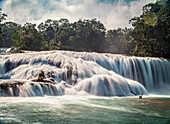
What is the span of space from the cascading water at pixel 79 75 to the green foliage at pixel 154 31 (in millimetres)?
4962

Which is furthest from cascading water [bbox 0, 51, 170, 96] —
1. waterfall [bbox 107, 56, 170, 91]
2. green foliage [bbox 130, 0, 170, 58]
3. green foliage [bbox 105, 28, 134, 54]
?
green foliage [bbox 105, 28, 134, 54]

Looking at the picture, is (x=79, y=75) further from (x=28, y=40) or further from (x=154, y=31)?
(x=28, y=40)

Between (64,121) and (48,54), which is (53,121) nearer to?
(64,121)

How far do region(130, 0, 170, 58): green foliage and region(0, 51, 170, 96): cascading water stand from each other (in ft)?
16.3

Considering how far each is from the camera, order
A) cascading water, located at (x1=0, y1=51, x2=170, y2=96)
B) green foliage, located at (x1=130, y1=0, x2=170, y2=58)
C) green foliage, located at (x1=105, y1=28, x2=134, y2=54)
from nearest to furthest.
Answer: cascading water, located at (x1=0, y1=51, x2=170, y2=96), green foliage, located at (x1=130, y1=0, x2=170, y2=58), green foliage, located at (x1=105, y1=28, x2=134, y2=54)

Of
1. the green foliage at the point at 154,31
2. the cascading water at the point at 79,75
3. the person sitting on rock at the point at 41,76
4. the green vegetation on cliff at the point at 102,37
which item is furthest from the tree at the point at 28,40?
the person sitting on rock at the point at 41,76

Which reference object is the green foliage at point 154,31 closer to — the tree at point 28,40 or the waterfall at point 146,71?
the waterfall at point 146,71

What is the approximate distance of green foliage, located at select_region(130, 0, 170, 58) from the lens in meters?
27.9

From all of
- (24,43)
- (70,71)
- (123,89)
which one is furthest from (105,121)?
(24,43)

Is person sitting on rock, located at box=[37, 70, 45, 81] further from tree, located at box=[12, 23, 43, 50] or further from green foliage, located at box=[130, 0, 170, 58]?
tree, located at box=[12, 23, 43, 50]

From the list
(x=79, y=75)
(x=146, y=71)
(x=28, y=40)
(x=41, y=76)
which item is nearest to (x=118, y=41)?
(x=28, y=40)

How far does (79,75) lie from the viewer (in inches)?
667

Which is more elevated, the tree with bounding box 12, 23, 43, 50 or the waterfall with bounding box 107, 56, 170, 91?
the tree with bounding box 12, 23, 43, 50

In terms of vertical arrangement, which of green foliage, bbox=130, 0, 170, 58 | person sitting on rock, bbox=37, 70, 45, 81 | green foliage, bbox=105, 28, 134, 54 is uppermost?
green foliage, bbox=105, 28, 134, 54
